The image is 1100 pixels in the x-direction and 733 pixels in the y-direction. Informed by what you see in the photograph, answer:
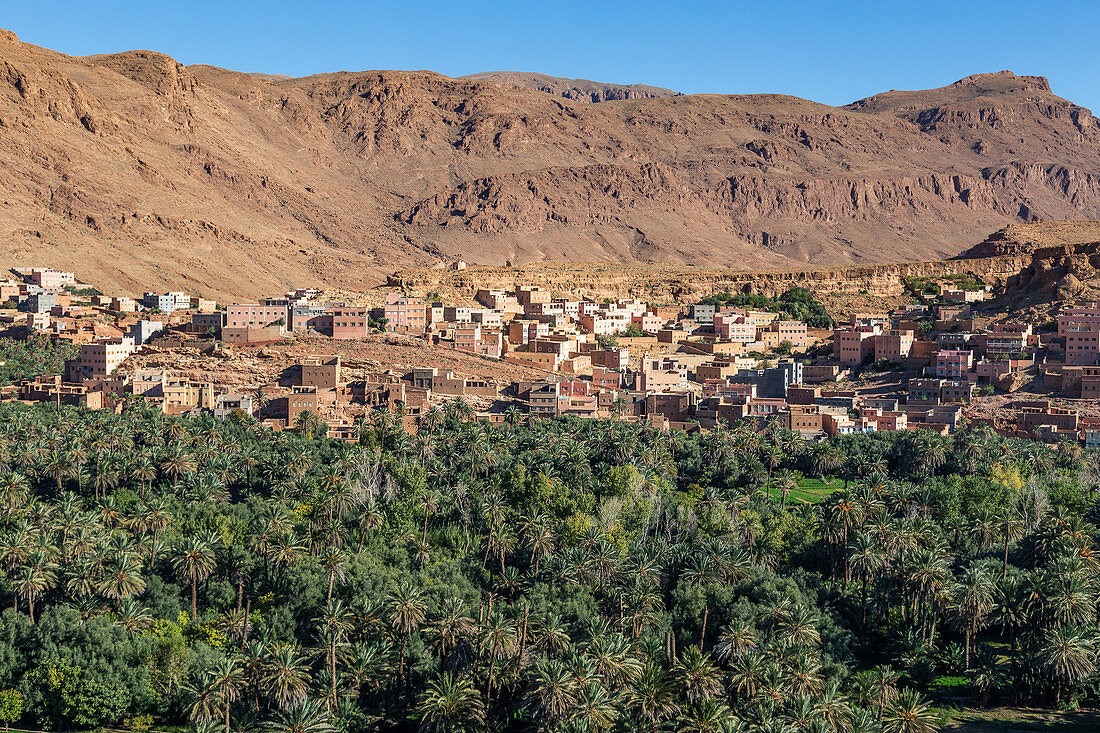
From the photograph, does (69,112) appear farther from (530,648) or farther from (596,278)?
(530,648)

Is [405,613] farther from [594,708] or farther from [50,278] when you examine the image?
[50,278]

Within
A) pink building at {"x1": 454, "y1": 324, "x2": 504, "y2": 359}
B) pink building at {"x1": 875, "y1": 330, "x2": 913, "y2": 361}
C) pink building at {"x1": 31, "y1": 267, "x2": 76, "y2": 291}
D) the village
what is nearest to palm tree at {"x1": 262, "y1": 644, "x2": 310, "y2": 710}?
the village

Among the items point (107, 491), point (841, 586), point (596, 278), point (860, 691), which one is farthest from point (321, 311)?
point (860, 691)

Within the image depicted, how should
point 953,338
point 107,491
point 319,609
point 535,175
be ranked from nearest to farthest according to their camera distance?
point 319,609 → point 107,491 → point 953,338 → point 535,175

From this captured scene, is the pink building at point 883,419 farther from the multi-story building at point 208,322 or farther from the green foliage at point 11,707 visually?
the green foliage at point 11,707

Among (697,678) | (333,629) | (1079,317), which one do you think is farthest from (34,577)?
(1079,317)

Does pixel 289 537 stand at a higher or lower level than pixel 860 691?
higher

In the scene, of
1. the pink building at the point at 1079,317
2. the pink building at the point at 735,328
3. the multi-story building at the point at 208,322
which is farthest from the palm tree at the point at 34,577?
the pink building at the point at 1079,317
